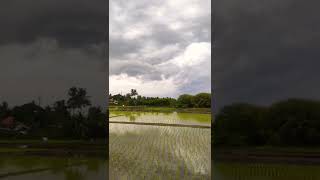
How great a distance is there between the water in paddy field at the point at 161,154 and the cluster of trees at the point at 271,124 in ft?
2.26

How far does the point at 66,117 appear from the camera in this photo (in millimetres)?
5484

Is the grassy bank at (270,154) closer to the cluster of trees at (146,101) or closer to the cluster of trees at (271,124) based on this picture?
the cluster of trees at (271,124)

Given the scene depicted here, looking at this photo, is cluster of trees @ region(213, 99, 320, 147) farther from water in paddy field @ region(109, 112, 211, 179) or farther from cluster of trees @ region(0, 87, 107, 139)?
cluster of trees @ region(0, 87, 107, 139)

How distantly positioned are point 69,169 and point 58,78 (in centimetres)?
147

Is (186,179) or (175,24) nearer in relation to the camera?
(186,179)

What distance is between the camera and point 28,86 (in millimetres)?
Answer: 5336

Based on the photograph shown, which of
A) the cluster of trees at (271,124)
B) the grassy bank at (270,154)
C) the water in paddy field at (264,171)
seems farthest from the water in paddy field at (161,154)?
the cluster of trees at (271,124)

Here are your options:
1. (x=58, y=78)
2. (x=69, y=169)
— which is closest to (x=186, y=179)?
(x=69, y=169)

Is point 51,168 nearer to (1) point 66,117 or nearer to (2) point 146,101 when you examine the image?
(1) point 66,117

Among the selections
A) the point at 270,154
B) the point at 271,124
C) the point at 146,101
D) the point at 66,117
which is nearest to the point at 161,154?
the point at 66,117

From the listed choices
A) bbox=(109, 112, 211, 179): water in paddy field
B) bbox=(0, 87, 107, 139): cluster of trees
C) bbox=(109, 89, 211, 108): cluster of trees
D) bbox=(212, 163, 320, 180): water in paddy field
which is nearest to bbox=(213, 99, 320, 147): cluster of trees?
bbox=(212, 163, 320, 180): water in paddy field

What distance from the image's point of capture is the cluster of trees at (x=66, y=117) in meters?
5.38

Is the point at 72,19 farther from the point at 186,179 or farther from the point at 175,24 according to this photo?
the point at 175,24

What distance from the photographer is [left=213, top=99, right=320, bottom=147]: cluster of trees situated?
5004 mm
